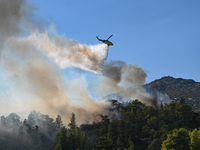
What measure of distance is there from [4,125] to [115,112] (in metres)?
70.3

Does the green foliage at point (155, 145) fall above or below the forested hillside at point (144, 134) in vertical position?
below

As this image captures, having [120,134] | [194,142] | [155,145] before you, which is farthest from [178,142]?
[120,134]

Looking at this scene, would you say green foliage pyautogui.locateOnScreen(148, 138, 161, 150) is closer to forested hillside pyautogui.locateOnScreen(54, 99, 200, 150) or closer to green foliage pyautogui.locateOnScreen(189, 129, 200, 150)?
forested hillside pyautogui.locateOnScreen(54, 99, 200, 150)

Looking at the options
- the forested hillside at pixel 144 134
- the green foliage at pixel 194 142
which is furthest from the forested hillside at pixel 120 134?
the green foliage at pixel 194 142

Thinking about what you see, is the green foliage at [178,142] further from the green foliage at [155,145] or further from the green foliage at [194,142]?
the green foliage at [155,145]

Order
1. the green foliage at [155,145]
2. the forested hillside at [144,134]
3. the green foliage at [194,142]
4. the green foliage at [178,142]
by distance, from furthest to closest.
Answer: the green foliage at [155,145]
the forested hillside at [144,134]
the green foliage at [178,142]
the green foliage at [194,142]

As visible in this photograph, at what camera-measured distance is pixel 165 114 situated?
373ft

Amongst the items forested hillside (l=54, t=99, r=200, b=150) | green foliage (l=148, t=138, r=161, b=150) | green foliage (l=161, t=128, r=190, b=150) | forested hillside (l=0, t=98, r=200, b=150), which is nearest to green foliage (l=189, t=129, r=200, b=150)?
forested hillside (l=54, t=99, r=200, b=150)

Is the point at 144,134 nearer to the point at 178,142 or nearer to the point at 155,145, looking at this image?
the point at 155,145

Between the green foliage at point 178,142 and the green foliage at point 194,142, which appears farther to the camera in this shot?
the green foliage at point 178,142

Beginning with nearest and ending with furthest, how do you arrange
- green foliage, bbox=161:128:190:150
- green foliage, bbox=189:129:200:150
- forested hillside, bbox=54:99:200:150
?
green foliage, bbox=189:129:200:150
green foliage, bbox=161:128:190:150
forested hillside, bbox=54:99:200:150

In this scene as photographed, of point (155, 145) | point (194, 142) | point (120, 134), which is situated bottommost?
point (155, 145)

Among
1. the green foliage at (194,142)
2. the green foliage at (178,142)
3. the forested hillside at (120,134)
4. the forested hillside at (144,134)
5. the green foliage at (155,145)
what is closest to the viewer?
the green foliage at (194,142)

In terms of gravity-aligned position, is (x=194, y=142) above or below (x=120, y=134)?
below
